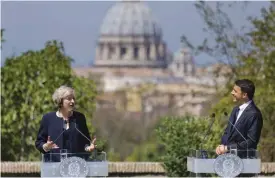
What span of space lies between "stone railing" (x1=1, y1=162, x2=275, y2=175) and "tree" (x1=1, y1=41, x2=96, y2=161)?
18.8 feet

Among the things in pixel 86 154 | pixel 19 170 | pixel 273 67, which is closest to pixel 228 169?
pixel 86 154

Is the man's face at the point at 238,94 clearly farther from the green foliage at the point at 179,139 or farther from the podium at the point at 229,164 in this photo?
the green foliage at the point at 179,139

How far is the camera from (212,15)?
29516mm

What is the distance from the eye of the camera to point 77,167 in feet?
33.9

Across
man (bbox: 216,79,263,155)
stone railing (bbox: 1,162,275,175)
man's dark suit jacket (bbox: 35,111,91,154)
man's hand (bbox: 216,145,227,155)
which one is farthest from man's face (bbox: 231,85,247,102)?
stone railing (bbox: 1,162,275,175)

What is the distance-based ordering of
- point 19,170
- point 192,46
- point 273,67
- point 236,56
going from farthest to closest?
point 192,46 → point 236,56 → point 273,67 → point 19,170

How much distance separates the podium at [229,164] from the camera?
10.6m

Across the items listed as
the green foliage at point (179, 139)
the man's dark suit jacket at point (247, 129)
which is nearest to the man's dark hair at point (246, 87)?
the man's dark suit jacket at point (247, 129)

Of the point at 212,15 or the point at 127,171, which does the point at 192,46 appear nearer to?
the point at 212,15

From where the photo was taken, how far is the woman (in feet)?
34.9

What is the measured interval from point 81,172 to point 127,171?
9.29 meters

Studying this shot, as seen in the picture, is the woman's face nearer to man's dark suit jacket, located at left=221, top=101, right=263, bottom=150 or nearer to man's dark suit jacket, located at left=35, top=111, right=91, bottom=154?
man's dark suit jacket, located at left=35, top=111, right=91, bottom=154

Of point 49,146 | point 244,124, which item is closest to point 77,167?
point 49,146

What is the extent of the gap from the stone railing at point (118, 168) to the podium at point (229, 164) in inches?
300
